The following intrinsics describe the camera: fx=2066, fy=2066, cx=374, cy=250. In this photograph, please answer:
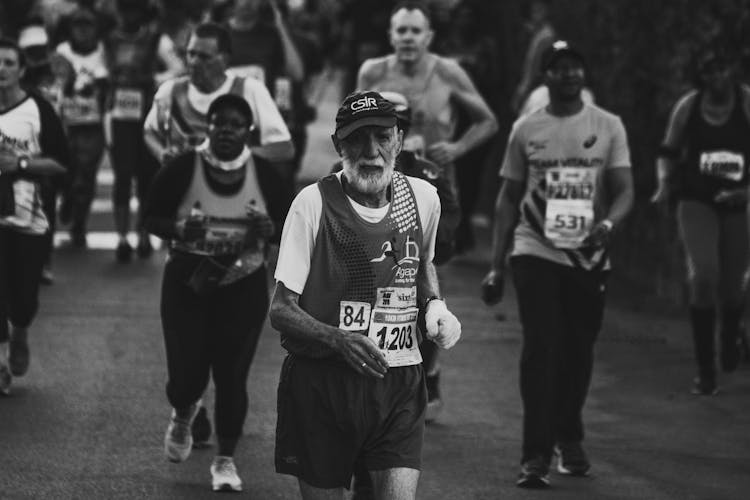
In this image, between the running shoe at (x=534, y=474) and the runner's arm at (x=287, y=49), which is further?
the runner's arm at (x=287, y=49)

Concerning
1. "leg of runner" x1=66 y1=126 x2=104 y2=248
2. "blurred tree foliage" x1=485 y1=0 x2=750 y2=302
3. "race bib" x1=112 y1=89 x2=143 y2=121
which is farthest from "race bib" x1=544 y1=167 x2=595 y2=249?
"leg of runner" x1=66 y1=126 x2=104 y2=248

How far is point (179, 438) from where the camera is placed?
9.66 meters

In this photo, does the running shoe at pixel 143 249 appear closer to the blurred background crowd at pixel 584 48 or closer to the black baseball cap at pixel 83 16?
the blurred background crowd at pixel 584 48

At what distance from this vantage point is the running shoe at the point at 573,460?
10055 millimetres

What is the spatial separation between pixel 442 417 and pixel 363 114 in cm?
473

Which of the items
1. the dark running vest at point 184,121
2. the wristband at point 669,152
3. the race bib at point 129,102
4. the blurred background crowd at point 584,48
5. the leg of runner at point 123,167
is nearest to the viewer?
the dark running vest at point 184,121

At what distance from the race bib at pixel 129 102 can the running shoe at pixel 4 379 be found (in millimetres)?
5785

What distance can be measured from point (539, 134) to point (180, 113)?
2039mm

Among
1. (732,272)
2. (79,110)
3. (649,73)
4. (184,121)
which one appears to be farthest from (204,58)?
(649,73)

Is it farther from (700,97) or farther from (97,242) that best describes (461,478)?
(97,242)

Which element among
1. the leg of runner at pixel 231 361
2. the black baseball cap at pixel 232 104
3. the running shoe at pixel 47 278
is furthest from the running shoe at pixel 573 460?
the running shoe at pixel 47 278

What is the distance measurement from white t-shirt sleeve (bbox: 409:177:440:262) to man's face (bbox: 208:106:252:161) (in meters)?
2.37

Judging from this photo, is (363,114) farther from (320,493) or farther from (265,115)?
(265,115)

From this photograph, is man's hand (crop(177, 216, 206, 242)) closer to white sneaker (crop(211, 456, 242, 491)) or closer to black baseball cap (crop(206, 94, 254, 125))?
black baseball cap (crop(206, 94, 254, 125))
